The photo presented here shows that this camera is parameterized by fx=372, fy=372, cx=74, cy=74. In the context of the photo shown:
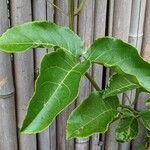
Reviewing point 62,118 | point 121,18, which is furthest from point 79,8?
point 62,118

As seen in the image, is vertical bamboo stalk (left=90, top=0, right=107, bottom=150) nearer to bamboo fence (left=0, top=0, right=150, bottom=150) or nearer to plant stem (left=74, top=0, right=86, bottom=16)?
bamboo fence (left=0, top=0, right=150, bottom=150)

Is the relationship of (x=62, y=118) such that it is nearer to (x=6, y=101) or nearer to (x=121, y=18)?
(x=6, y=101)

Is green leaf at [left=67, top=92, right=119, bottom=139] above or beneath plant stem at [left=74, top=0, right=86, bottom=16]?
beneath

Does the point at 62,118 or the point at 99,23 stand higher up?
the point at 99,23

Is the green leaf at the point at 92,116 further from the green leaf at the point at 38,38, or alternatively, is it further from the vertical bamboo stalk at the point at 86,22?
the vertical bamboo stalk at the point at 86,22

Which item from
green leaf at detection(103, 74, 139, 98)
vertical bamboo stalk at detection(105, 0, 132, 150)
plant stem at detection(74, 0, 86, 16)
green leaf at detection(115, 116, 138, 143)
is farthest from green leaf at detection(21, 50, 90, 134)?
vertical bamboo stalk at detection(105, 0, 132, 150)

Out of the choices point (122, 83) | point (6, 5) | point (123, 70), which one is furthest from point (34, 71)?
point (123, 70)

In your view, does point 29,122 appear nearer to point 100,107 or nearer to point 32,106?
point 32,106
